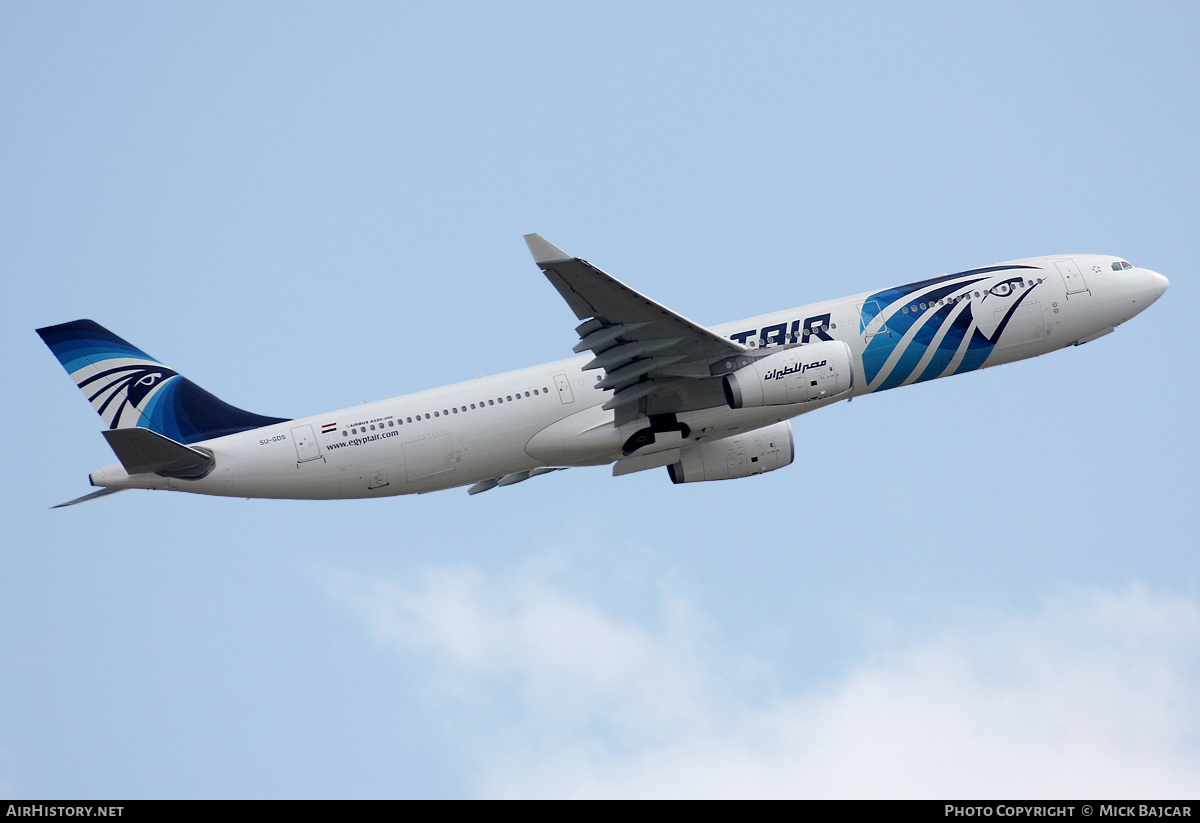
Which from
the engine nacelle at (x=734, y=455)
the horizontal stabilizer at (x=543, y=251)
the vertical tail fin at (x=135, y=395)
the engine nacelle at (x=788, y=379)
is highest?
the horizontal stabilizer at (x=543, y=251)

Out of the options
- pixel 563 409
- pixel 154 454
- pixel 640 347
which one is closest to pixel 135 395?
pixel 154 454

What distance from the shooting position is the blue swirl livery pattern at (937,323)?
3406cm

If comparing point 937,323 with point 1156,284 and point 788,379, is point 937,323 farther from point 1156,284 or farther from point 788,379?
point 1156,284

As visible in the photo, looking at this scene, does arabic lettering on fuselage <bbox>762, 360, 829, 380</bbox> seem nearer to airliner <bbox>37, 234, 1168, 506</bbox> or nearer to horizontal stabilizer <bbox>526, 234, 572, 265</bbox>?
A: airliner <bbox>37, 234, 1168, 506</bbox>

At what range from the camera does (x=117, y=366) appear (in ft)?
112

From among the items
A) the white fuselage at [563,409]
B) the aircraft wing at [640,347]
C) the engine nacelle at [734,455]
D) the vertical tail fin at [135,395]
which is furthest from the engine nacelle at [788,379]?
the vertical tail fin at [135,395]

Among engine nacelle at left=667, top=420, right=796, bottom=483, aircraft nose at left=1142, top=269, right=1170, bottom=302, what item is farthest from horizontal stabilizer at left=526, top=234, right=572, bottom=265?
aircraft nose at left=1142, top=269, right=1170, bottom=302

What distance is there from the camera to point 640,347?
31703mm

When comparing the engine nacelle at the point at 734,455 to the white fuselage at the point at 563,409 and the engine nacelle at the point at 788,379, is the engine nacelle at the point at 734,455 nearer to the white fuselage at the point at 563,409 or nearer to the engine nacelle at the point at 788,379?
the white fuselage at the point at 563,409

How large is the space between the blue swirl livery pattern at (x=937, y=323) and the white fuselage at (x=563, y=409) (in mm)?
31
